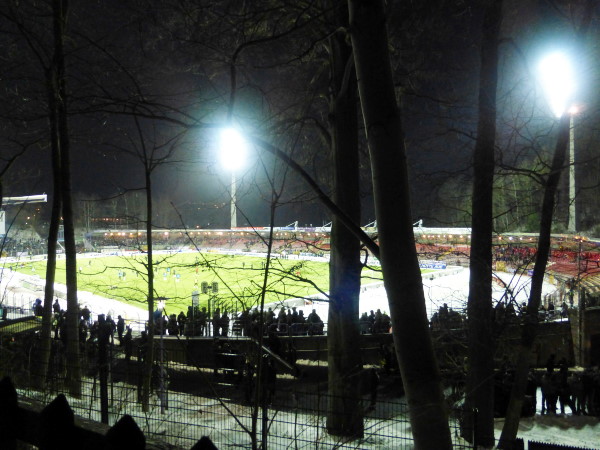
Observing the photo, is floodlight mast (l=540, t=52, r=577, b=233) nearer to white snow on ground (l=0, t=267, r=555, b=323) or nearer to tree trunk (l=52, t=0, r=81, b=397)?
tree trunk (l=52, t=0, r=81, b=397)

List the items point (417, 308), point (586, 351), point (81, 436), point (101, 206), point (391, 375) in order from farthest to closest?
point (101, 206)
point (586, 351)
point (391, 375)
point (417, 308)
point (81, 436)

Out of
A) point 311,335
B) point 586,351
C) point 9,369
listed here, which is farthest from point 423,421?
point 586,351

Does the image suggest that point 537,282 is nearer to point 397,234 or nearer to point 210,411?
point 210,411

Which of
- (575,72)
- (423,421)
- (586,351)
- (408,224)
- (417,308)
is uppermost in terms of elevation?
(575,72)

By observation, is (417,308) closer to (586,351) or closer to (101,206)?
(586,351)

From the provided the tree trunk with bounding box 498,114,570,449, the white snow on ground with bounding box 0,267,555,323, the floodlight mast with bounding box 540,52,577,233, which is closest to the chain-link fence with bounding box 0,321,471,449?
the tree trunk with bounding box 498,114,570,449

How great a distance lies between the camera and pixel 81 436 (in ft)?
7.22

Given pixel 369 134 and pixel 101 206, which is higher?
pixel 101 206

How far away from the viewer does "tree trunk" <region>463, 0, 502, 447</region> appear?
29.9 feet

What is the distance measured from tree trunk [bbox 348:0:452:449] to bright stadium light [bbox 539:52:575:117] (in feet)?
24.2

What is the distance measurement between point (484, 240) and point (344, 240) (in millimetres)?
2533

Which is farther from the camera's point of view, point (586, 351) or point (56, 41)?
point (586, 351)

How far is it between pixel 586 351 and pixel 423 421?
19.9 metres

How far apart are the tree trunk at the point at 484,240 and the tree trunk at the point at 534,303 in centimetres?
43
